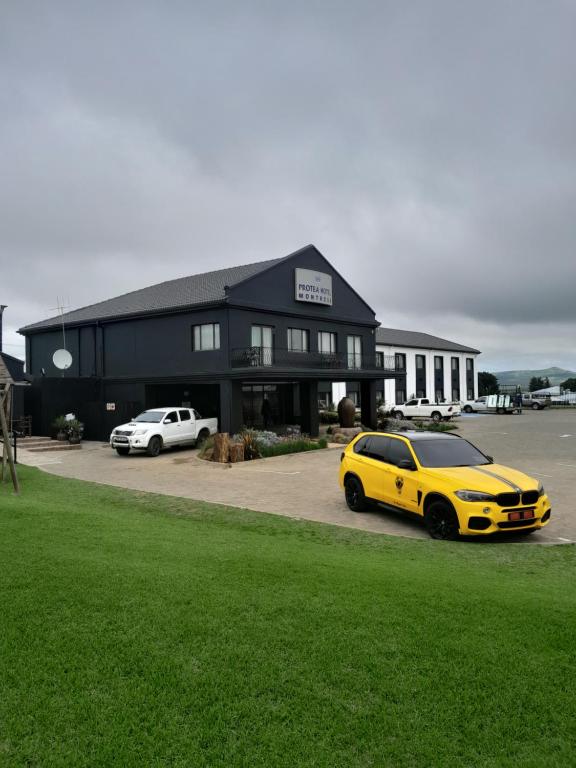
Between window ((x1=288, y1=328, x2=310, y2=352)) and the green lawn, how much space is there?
23.5 meters

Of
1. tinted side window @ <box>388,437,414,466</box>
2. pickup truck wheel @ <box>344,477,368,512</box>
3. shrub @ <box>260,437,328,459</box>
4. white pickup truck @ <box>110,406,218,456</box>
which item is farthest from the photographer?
shrub @ <box>260,437,328,459</box>

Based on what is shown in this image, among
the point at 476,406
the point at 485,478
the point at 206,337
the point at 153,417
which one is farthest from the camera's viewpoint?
the point at 476,406

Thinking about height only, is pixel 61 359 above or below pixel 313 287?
below

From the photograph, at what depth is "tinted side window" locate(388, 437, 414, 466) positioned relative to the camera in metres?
10.5

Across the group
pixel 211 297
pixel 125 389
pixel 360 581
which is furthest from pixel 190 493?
pixel 125 389

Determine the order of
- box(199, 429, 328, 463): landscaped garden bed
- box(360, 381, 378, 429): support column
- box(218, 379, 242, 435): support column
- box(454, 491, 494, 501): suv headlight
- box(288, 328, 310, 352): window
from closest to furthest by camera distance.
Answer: box(454, 491, 494, 501): suv headlight → box(199, 429, 328, 463): landscaped garden bed → box(218, 379, 242, 435): support column → box(288, 328, 310, 352): window → box(360, 381, 378, 429): support column

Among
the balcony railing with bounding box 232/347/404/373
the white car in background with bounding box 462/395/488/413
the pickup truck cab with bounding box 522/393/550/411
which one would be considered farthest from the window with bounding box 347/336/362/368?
the pickup truck cab with bounding box 522/393/550/411

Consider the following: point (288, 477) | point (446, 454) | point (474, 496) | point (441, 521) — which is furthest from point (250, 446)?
point (474, 496)

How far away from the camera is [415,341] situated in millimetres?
58875

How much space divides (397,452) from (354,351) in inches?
925

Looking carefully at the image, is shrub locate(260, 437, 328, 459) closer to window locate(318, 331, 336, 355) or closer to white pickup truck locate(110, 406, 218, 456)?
white pickup truck locate(110, 406, 218, 456)

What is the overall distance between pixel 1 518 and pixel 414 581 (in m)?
5.52

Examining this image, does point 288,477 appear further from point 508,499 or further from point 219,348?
point 219,348

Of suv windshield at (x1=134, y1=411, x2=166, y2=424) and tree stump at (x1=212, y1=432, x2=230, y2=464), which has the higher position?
suv windshield at (x1=134, y1=411, x2=166, y2=424)
